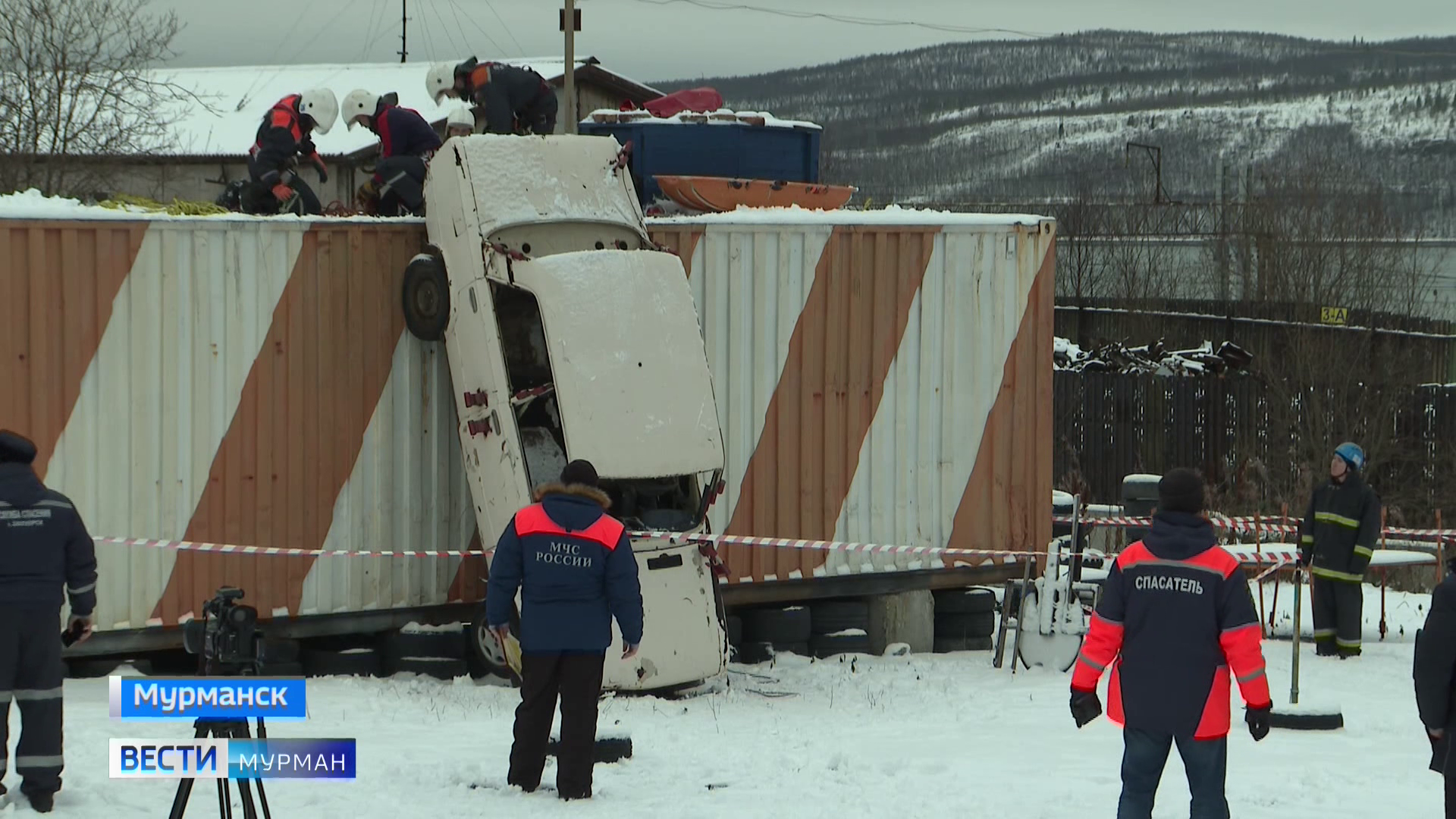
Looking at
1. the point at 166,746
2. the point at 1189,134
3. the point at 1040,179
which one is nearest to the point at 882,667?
the point at 166,746

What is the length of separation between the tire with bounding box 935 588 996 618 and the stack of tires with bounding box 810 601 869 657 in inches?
32.7

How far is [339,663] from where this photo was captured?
11055 millimetres

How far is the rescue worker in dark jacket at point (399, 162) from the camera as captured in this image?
38.3 ft

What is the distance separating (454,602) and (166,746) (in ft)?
20.0

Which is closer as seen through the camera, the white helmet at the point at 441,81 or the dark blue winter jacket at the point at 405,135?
the dark blue winter jacket at the point at 405,135

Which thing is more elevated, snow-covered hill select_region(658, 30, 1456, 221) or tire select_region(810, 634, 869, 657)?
snow-covered hill select_region(658, 30, 1456, 221)

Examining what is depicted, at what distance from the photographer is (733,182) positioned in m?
12.4

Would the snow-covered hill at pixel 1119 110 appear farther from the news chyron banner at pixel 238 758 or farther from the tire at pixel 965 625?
the news chyron banner at pixel 238 758

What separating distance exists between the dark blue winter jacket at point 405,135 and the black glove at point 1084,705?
7010 millimetres

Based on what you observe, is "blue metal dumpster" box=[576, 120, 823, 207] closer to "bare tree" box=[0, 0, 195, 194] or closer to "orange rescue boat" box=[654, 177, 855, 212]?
"orange rescue boat" box=[654, 177, 855, 212]

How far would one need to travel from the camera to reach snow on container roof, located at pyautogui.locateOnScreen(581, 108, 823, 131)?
13.1 m

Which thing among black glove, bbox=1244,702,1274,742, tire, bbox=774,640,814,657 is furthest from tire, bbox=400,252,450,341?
black glove, bbox=1244,702,1274,742

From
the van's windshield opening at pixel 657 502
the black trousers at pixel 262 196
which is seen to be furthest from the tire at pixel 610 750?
the black trousers at pixel 262 196

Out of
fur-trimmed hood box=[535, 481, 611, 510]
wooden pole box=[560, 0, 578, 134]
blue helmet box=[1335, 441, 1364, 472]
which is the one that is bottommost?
blue helmet box=[1335, 441, 1364, 472]
